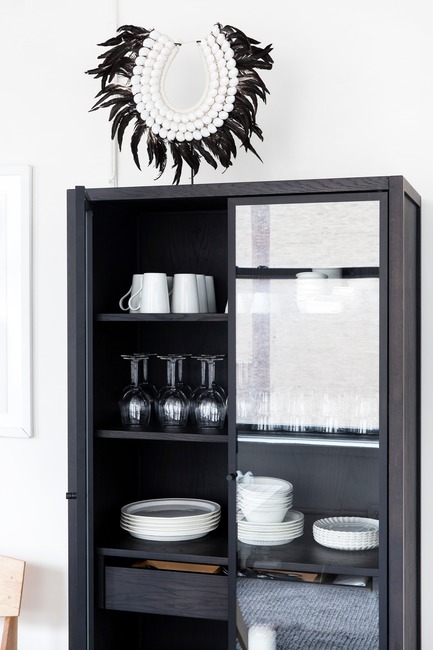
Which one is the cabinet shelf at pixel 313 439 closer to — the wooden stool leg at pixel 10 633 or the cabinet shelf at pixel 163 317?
the cabinet shelf at pixel 163 317

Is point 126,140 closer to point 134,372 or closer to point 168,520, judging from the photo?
point 134,372

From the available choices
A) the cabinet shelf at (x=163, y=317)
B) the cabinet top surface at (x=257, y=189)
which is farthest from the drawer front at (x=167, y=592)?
the cabinet top surface at (x=257, y=189)

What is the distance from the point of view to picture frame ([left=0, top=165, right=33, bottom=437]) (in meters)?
2.82

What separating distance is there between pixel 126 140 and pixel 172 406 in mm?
926

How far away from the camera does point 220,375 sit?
2.59 metres

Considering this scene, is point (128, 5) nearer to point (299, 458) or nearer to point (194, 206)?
point (194, 206)

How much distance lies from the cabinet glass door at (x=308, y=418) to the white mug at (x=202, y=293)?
25 centimetres

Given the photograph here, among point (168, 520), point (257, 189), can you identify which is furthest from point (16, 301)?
point (257, 189)

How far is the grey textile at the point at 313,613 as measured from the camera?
2.12 m

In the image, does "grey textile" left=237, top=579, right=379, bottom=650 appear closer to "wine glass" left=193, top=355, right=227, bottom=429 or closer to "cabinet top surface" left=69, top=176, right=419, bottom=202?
"wine glass" left=193, top=355, right=227, bottom=429

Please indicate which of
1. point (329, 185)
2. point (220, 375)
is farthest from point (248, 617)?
point (329, 185)

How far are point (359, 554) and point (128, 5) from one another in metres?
1.87

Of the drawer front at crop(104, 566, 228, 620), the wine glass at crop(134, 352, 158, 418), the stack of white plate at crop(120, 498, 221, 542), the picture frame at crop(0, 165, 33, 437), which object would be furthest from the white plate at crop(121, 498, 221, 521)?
the picture frame at crop(0, 165, 33, 437)

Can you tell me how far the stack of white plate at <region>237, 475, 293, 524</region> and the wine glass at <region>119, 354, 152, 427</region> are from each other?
393 millimetres
